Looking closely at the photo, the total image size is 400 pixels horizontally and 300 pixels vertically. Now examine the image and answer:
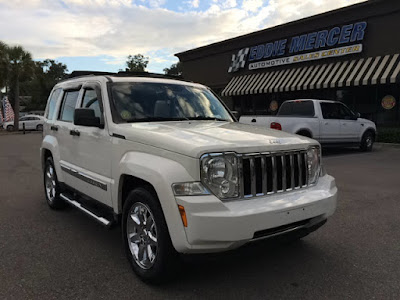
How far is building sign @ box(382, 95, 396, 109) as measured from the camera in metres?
16.5

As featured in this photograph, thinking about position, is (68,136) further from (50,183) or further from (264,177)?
(264,177)

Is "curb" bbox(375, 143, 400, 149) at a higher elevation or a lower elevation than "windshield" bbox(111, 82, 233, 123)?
lower

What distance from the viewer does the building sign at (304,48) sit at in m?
17.2

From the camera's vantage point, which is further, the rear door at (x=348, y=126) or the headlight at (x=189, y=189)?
the rear door at (x=348, y=126)

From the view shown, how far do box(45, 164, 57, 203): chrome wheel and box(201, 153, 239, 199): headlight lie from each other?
3460 mm

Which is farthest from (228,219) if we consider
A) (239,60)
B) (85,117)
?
(239,60)

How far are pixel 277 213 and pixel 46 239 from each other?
2.90m

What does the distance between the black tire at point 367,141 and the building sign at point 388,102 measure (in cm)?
396

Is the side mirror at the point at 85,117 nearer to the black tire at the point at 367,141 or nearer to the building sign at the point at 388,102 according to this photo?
the black tire at the point at 367,141

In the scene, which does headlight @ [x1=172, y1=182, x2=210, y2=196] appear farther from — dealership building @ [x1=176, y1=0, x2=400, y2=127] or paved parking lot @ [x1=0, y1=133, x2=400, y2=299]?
dealership building @ [x1=176, y1=0, x2=400, y2=127]

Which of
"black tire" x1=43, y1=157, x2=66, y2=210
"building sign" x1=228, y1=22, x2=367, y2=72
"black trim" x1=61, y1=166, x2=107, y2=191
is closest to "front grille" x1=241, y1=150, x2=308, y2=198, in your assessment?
"black trim" x1=61, y1=166, x2=107, y2=191

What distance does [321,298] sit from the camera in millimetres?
2875

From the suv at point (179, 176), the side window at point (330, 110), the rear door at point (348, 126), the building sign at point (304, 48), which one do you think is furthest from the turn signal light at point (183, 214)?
the building sign at point (304, 48)

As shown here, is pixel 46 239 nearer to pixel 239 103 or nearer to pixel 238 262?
pixel 238 262
